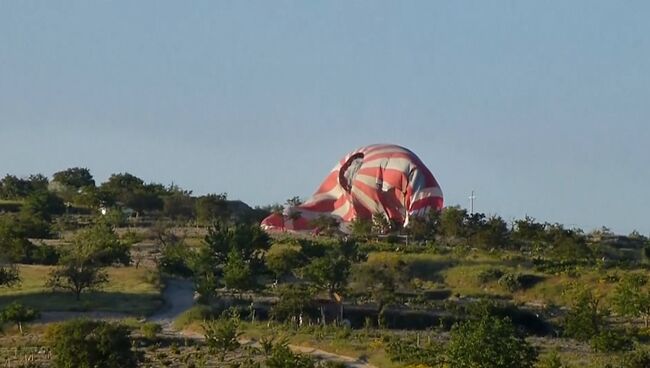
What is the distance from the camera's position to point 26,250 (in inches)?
3250

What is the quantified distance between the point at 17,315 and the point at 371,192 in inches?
2014

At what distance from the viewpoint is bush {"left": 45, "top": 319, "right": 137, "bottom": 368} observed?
44969 millimetres

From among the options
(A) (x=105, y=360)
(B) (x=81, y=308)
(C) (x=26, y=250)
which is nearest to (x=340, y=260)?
(B) (x=81, y=308)

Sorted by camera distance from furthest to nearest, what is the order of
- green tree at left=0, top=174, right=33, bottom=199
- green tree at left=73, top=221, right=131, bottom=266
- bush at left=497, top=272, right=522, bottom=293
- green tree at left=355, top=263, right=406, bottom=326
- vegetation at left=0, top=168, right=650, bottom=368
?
green tree at left=0, top=174, right=33, bottom=199 < bush at left=497, top=272, right=522, bottom=293 < green tree at left=73, top=221, right=131, bottom=266 < green tree at left=355, top=263, right=406, bottom=326 < vegetation at left=0, top=168, right=650, bottom=368

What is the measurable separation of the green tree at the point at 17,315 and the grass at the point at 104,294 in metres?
4.07

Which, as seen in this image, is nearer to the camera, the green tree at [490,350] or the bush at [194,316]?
the green tree at [490,350]

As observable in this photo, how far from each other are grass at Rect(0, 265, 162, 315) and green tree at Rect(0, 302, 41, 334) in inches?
160

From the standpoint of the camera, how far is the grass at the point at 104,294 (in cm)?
6494

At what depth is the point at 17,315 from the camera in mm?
58625

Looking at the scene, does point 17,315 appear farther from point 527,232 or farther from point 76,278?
point 527,232

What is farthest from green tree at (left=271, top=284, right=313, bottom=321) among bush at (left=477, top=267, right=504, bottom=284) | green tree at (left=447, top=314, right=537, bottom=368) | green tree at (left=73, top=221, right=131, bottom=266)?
green tree at (left=447, top=314, right=537, bottom=368)

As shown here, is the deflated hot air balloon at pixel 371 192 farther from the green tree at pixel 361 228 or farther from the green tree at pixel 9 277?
the green tree at pixel 9 277

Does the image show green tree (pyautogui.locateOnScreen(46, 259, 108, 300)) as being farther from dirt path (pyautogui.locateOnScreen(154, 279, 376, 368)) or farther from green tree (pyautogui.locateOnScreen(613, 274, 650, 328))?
green tree (pyautogui.locateOnScreen(613, 274, 650, 328))

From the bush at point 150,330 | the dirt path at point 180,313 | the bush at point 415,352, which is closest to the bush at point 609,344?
the bush at point 415,352
